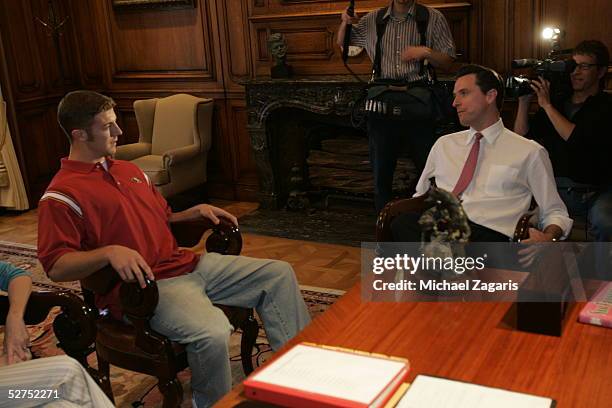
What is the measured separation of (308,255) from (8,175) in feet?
7.75

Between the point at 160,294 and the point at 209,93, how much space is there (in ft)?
9.69

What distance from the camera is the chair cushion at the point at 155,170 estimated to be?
426cm

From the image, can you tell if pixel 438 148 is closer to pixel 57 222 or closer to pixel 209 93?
pixel 57 222

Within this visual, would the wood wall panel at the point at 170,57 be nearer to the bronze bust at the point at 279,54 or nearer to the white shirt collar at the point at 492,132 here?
the bronze bust at the point at 279,54

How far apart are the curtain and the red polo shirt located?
288cm

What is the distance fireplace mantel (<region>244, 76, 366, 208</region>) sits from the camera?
3.93 metres

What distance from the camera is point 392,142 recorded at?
3.33 meters

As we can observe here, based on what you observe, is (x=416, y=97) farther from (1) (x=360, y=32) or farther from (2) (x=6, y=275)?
(2) (x=6, y=275)

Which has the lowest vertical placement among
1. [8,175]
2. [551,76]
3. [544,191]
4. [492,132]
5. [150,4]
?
[8,175]

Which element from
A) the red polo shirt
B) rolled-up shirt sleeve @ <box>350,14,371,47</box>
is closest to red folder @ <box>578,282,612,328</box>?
the red polo shirt

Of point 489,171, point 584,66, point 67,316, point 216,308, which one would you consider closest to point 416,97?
point 584,66

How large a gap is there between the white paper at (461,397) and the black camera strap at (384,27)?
2219 mm

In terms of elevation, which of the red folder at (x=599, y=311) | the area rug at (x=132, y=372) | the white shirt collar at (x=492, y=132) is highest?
the white shirt collar at (x=492, y=132)

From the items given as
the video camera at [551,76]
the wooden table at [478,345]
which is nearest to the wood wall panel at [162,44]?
the video camera at [551,76]
